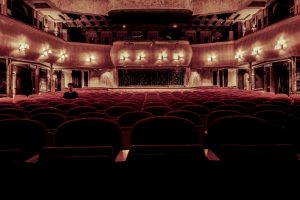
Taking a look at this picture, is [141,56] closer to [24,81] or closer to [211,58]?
[211,58]

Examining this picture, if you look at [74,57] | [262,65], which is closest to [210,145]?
[262,65]

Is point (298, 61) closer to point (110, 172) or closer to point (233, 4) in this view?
point (233, 4)

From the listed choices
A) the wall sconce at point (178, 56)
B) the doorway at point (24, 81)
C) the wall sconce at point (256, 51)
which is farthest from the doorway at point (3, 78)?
the wall sconce at point (256, 51)

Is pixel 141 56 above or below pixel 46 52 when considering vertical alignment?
above

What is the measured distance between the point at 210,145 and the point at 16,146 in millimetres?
2087

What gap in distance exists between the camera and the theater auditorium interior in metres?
1.61

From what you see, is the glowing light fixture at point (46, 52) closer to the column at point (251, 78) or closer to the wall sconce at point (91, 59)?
the wall sconce at point (91, 59)

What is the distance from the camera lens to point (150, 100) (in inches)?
368

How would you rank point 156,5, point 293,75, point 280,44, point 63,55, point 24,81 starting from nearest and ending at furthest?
point 293,75
point 280,44
point 24,81
point 156,5
point 63,55

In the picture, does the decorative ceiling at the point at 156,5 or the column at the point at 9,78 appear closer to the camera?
the column at the point at 9,78

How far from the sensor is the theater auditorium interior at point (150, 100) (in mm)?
1606

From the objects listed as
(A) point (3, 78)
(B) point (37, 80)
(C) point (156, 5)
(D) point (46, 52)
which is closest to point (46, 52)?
(D) point (46, 52)

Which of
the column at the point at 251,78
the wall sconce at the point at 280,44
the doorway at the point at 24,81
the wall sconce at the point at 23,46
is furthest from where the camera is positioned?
the column at the point at 251,78

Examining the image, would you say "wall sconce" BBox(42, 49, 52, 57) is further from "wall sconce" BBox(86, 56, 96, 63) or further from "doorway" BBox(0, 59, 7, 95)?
"wall sconce" BBox(86, 56, 96, 63)
